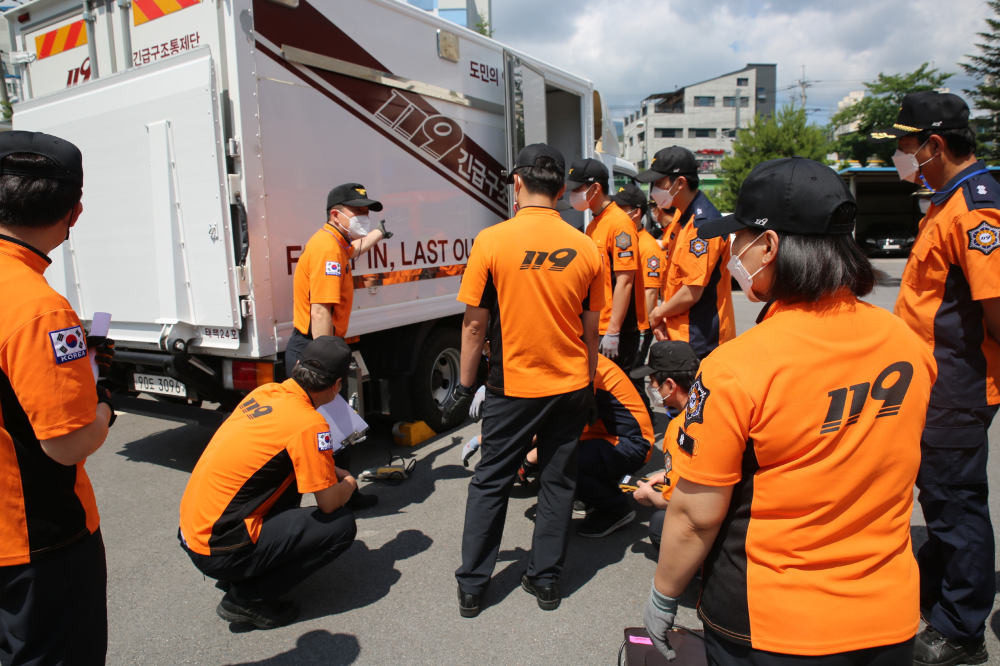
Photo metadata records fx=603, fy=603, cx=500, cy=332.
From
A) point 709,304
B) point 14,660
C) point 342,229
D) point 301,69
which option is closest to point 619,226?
point 709,304

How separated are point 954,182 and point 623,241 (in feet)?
6.80

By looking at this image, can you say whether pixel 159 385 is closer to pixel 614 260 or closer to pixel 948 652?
pixel 614 260

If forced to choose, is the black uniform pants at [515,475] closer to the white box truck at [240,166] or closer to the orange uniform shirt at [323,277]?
the orange uniform shirt at [323,277]

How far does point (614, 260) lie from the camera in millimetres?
4281

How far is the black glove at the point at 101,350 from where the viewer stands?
5.80 feet

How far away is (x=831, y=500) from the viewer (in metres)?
1.18

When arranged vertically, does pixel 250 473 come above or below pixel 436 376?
above

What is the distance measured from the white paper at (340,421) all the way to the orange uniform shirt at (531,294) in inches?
38.4

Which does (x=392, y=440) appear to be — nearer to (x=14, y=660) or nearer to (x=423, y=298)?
(x=423, y=298)

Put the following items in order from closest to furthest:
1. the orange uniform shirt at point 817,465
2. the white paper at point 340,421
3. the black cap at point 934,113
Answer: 1. the orange uniform shirt at point 817,465
2. the black cap at point 934,113
3. the white paper at point 340,421

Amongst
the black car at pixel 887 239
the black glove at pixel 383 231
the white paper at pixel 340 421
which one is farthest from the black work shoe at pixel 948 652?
the black car at pixel 887 239

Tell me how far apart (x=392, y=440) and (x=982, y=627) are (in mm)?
3972

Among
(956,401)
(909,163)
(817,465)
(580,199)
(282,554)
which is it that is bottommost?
(282,554)

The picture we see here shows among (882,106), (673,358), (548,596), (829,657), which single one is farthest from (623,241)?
(882,106)
